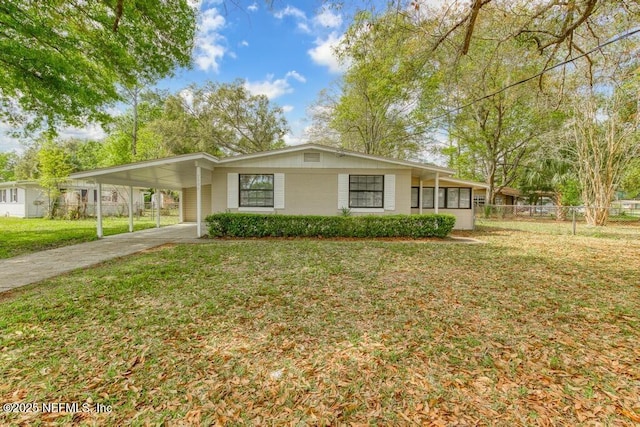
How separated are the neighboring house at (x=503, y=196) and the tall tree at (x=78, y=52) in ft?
75.9

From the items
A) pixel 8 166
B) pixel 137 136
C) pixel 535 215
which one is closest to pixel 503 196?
pixel 535 215

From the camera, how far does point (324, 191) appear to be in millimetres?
10664

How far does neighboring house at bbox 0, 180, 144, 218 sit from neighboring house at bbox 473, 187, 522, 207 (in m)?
28.3

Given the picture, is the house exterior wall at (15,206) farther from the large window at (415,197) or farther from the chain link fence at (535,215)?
the chain link fence at (535,215)

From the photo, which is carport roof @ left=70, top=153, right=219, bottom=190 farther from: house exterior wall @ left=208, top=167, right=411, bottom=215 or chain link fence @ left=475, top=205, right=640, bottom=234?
chain link fence @ left=475, top=205, right=640, bottom=234

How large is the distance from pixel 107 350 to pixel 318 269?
11.3 feet

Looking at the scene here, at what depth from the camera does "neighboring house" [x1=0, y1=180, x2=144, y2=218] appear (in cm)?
1867

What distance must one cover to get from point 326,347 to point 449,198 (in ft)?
39.6

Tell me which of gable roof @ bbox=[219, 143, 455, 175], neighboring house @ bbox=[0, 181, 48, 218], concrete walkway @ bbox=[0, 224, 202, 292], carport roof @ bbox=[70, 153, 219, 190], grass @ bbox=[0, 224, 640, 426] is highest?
gable roof @ bbox=[219, 143, 455, 175]

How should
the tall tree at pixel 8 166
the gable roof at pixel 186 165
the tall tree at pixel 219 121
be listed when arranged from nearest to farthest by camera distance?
the gable roof at pixel 186 165 < the tall tree at pixel 219 121 < the tall tree at pixel 8 166

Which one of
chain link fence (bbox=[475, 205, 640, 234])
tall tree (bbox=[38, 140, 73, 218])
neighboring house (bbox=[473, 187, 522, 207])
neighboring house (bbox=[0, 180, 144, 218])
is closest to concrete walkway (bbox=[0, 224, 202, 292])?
tall tree (bbox=[38, 140, 73, 218])

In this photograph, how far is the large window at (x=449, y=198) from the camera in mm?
13055

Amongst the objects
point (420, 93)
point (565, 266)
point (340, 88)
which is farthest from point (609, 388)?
point (340, 88)

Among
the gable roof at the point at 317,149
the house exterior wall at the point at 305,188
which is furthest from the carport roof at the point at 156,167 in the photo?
the house exterior wall at the point at 305,188
